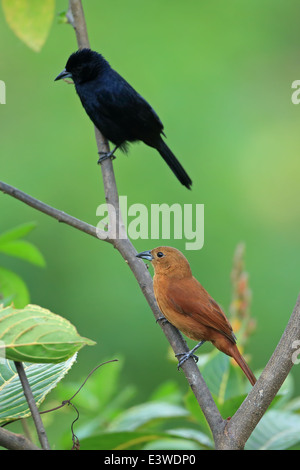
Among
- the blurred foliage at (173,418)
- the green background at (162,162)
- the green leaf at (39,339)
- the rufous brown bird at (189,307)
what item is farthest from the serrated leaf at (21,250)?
the green background at (162,162)

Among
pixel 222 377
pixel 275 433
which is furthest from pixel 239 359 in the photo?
pixel 275 433

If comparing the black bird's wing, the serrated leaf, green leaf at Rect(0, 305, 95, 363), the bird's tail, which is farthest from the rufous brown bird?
the black bird's wing

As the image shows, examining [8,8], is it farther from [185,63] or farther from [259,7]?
[259,7]

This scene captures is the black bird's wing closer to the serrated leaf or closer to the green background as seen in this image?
the serrated leaf

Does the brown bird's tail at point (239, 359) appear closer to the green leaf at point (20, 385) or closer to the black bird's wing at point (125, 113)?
the green leaf at point (20, 385)

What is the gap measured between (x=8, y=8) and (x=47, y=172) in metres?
3.87

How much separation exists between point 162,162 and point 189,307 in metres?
3.24

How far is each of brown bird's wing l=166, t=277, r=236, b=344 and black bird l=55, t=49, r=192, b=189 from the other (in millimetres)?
935

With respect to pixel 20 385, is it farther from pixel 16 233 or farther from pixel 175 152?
pixel 175 152

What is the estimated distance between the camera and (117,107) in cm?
274

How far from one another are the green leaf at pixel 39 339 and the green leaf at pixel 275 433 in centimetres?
100

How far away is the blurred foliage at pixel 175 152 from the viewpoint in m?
→ 4.50

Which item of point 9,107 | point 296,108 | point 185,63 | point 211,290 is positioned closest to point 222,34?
point 185,63

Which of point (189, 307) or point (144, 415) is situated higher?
point (189, 307)
